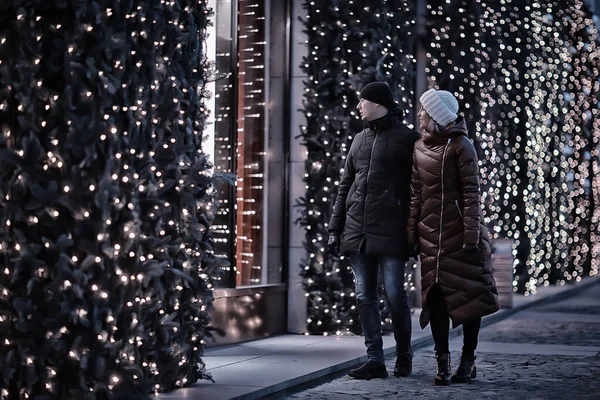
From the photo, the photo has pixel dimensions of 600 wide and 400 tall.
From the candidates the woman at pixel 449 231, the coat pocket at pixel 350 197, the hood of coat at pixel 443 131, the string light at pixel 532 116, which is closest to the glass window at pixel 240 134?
the coat pocket at pixel 350 197

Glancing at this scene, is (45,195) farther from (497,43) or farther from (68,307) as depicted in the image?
(497,43)

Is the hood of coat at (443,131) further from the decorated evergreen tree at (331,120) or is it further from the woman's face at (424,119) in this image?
the decorated evergreen tree at (331,120)

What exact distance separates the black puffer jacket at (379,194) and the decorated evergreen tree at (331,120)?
2926 millimetres

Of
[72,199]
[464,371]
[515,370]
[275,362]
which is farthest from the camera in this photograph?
[515,370]

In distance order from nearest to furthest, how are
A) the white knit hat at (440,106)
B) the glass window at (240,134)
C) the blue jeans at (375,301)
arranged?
1. the white knit hat at (440,106)
2. the blue jeans at (375,301)
3. the glass window at (240,134)

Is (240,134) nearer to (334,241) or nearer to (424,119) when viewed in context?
(334,241)

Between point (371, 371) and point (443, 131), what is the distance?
187cm

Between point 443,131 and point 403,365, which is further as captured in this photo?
point 403,365

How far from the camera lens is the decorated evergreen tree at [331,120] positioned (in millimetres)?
12258

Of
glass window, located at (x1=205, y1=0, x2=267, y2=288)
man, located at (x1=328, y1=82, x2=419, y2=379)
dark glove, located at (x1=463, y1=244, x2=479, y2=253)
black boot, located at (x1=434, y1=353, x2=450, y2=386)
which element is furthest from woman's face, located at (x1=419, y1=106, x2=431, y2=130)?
glass window, located at (x1=205, y1=0, x2=267, y2=288)

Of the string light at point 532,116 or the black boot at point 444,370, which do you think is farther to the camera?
the string light at point 532,116

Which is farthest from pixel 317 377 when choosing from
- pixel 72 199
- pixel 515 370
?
pixel 72 199

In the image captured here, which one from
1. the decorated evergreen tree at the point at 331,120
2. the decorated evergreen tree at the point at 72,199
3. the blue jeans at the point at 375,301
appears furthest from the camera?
the decorated evergreen tree at the point at 331,120

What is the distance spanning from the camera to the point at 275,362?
31.9 feet
